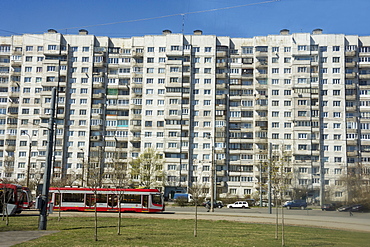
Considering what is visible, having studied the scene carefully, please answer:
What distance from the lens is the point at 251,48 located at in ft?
306

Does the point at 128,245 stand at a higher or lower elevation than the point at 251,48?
lower

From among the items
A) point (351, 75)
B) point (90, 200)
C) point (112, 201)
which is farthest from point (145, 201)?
point (351, 75)

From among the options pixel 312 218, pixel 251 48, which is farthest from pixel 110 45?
pixel 312 218

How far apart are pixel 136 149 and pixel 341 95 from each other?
150 ft

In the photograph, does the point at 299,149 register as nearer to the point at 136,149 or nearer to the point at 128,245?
the point at 136,149

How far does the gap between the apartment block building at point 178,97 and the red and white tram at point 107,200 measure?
37.6 metres

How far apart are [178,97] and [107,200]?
153ft

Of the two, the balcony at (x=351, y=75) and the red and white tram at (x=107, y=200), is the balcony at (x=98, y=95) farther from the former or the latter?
the balcony at (x=351, y=75)

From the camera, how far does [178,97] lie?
89.8m

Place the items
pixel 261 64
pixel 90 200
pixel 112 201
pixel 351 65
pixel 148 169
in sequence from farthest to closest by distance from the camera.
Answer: pixel 261 64 → pixel 351 65 → pixel 148 169 → pixel 90 200 → pixel 112 201

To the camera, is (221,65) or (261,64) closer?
(261,64)

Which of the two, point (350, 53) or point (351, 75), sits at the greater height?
point (350, 53)

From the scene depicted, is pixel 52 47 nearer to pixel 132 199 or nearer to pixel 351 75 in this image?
pixel 132 199

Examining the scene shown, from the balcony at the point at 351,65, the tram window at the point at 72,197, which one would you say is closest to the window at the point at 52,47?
the tram window at the point at 72,197
